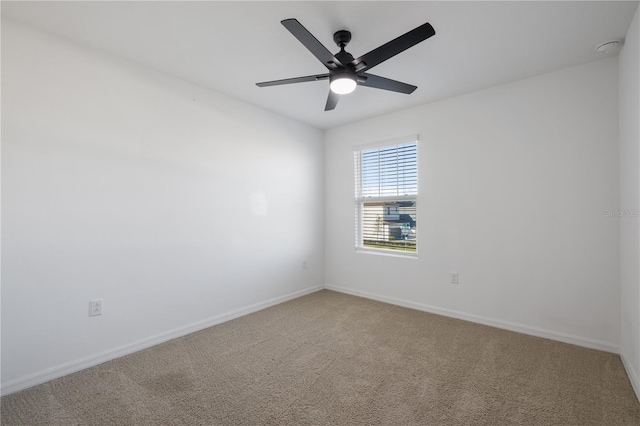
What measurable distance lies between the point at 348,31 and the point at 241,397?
8.32 ft

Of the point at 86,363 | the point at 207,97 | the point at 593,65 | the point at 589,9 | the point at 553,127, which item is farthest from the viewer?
the point at 207,97

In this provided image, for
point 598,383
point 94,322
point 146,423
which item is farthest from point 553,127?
point 94,322

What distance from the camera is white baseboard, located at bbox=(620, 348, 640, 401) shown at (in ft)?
6.10

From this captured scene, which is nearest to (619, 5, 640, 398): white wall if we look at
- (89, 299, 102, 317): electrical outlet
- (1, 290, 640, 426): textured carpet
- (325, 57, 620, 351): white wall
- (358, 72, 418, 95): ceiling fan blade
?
(325, 57, 620, 351): white wall

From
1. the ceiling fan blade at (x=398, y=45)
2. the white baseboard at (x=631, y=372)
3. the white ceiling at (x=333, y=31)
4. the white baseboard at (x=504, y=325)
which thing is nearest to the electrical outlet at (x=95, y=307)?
the white ceiling at (x=333, y=31)

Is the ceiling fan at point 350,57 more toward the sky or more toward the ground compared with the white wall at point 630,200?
more toward the sky

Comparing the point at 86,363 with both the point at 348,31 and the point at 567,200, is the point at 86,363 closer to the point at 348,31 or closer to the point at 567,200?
the point at 348,31

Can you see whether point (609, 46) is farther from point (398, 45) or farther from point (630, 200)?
point (398, 45)

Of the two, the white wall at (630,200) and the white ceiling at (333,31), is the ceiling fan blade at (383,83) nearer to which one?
the white ceiling at (333,31)

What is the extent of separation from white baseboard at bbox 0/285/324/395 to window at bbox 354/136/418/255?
166cm

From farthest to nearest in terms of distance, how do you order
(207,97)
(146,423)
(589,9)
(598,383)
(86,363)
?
(207,97), (86,363), (598,383), (589,9), (146,423)

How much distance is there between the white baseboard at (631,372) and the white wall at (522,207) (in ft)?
0.57

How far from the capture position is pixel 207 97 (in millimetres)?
3033

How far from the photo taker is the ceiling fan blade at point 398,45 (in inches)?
62.4
